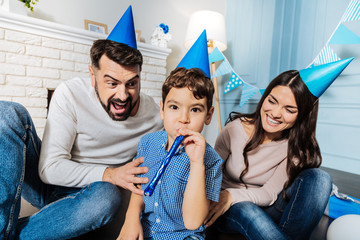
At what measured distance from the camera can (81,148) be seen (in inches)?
39.1

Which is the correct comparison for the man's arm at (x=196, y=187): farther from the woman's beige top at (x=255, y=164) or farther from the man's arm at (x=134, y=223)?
the woman's beige top at (x=255, y=164)

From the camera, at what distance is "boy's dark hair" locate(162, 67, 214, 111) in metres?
0.69

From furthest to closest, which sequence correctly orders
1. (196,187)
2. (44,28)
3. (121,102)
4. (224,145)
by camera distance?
(44,28), (224,145), (121,102), (196,187)

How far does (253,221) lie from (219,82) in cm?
A: 218

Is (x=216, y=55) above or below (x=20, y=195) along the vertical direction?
above

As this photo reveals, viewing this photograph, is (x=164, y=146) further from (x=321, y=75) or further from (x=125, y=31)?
(x=321, y=75)

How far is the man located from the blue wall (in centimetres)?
153

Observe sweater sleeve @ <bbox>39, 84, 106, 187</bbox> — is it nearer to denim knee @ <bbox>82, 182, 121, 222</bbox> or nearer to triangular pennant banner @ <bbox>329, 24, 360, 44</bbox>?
denim knee @ <bbox>82, 182, 121, 222</bbox>

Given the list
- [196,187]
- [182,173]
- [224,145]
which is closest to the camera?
[196,187]

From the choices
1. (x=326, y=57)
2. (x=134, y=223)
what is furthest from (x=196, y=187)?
(x=326, y=57)

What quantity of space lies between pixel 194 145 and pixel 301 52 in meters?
1.84

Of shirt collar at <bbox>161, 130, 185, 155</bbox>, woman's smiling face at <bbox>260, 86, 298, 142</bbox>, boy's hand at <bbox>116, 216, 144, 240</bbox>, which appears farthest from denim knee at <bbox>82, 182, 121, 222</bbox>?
woman's smiling face at <bbox>260, 86, 298, 142</bbox>

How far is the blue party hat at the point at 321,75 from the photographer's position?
35.4 inches

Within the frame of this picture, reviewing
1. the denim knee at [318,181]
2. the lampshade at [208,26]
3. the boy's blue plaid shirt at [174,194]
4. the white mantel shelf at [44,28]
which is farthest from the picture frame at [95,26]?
the denim knee at [318,181]
